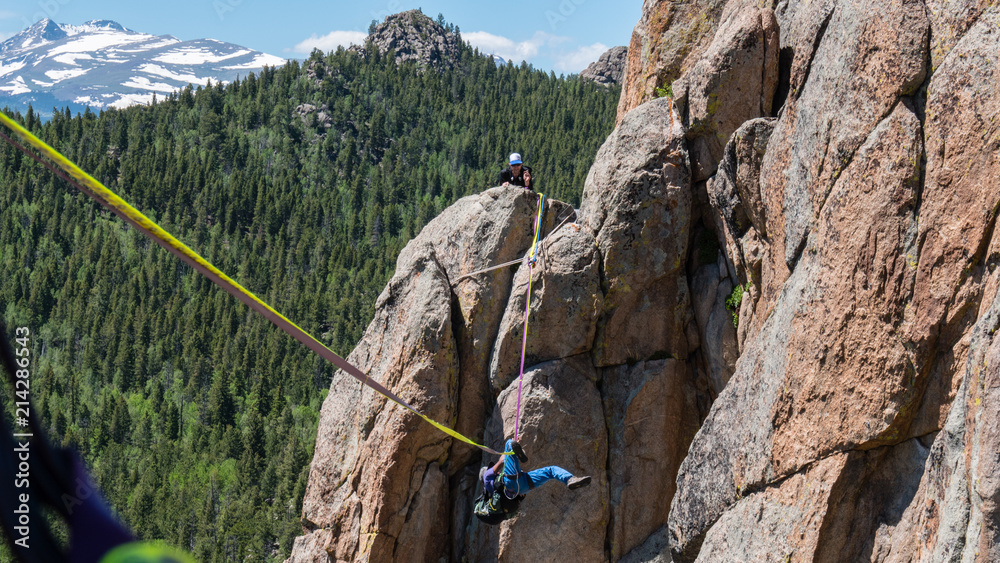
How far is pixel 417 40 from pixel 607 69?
51.5m

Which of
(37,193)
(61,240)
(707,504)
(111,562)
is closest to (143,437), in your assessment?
(61,240)

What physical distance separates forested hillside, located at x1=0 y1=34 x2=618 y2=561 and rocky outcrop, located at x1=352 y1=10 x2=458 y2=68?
37.6 ft

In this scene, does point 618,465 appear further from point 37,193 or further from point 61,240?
point 37,193

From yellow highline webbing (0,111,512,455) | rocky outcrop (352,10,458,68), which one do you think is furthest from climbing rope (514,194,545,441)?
rocky outcrop (352,10,458,68)

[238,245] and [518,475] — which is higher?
[238,245]

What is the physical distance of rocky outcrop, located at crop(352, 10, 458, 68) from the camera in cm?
18650

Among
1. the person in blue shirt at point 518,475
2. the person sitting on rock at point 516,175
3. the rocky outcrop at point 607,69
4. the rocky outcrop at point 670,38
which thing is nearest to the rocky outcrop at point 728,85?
the rocky outcrop at point 670,38

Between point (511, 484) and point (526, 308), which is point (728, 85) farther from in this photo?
point (511, 484)

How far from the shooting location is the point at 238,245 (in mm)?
115688

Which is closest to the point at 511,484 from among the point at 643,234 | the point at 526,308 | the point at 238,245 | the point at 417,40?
the point at 526,308

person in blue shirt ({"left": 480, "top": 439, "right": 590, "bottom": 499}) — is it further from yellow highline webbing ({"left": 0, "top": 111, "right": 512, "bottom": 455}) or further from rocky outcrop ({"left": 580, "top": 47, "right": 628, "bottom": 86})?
rocky outcrop ({"left": 580, "top": 47, "right": 628, "bottom": 86})

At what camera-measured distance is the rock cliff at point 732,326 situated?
8383mm

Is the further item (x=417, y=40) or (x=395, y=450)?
(x=417, y=40)

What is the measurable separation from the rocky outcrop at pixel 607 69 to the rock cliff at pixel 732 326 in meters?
159
